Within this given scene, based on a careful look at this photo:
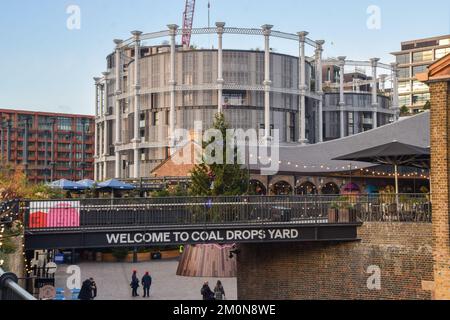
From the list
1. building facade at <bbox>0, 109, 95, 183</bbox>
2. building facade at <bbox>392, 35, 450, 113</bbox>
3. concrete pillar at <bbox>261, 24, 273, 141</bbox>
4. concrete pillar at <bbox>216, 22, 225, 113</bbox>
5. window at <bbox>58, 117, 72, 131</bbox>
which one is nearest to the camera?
concrete pillar at <bbox>216, 22, 225, 113</bbox>

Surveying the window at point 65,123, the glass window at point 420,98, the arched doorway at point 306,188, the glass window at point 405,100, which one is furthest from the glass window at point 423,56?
the arched doorway at point 306,188

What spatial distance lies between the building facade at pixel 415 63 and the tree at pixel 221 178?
116m

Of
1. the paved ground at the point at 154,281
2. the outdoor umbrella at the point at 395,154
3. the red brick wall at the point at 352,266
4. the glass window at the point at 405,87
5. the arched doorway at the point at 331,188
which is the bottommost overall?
the paved ground at the point at 154,281

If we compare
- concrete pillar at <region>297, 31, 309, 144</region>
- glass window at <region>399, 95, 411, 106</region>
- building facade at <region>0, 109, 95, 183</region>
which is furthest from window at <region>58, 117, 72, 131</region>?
concrete pillar at <region>297, 31, 309, 144</region>

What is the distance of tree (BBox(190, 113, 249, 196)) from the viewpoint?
35.3m

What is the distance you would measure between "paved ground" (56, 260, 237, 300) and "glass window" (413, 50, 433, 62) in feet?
367

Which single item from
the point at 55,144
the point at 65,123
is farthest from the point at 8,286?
the point at 65,123

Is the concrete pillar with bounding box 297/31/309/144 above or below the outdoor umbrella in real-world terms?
above

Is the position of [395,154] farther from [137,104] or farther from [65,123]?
[65,123]

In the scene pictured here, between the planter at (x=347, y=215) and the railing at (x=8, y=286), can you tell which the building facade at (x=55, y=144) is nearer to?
the planter at (x=347, y=215)

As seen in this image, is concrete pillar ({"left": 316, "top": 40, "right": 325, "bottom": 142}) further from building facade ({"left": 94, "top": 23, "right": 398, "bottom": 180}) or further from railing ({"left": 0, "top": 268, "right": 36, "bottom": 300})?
railing ({"left": 0, "top": 268, "right": 36, "bottom": 300})

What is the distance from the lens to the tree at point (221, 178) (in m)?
35.3

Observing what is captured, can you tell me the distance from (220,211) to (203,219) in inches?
26.6
